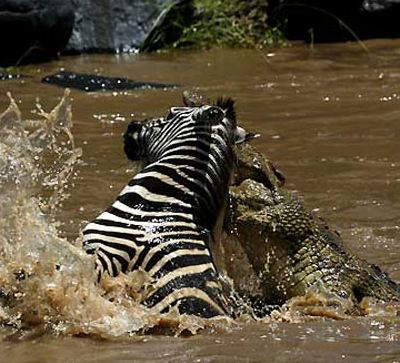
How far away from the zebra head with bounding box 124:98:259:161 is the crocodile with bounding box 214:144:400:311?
12.4 inches

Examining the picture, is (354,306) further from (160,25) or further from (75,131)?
(160,25)

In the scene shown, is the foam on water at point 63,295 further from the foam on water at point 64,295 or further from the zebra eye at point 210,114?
the zebra eye at point 210,114

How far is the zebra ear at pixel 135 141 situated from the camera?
4156mm

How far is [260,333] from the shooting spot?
3582mm

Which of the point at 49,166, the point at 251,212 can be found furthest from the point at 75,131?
the point at 251,212

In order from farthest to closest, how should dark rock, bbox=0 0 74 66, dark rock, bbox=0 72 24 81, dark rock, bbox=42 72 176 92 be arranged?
dark rock, bbox=0 0 74 66 < dark rock, bbox=0 72 24 81 < dark rock, bbox=42 72 176 92

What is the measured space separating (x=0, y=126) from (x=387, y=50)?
26.0 ft

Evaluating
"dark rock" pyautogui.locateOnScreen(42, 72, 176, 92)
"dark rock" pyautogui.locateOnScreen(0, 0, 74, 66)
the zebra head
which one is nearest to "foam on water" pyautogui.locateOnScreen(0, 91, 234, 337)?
the zebra head

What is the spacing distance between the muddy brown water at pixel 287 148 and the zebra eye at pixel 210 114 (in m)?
0.71

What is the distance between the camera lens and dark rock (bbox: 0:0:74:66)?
1117 centimetres

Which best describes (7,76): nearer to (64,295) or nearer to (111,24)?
(111,24)

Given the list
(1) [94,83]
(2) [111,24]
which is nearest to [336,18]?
(2) [111,24]

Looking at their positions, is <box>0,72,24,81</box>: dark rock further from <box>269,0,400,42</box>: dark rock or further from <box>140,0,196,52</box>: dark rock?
<box>269,0,400,42</box>: dark rock

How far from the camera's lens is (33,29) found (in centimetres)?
1140
